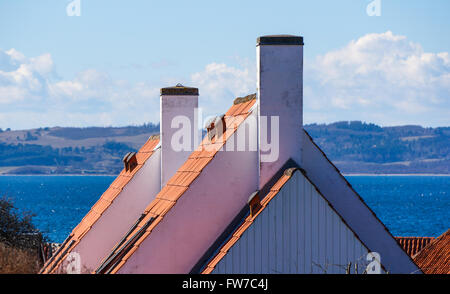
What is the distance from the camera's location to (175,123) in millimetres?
20438

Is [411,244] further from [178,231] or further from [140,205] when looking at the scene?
[178,231]

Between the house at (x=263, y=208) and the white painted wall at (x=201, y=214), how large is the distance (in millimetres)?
18

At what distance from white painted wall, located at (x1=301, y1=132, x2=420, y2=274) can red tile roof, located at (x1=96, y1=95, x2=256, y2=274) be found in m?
1.79

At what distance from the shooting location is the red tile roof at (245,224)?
1430 cm

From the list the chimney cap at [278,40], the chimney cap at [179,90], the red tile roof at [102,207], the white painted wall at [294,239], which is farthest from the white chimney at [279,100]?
the red tile roof at [102,207]

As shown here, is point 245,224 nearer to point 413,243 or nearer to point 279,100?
point 279,100

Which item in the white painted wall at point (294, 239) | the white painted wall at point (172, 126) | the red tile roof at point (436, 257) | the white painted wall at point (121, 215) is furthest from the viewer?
the red tile roof at point (436, 257)

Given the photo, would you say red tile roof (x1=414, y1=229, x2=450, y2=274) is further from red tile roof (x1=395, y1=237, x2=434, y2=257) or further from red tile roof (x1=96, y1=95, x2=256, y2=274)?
red tile roof (x1=96, y1=95, x2=256, y2=274)

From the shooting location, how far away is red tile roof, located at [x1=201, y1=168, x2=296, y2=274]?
14305 mm

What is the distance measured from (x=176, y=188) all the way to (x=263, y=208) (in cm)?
243

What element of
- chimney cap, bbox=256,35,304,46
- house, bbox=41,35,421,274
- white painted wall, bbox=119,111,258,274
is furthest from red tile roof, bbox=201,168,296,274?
chimney cap, bbox=256,35,304,46

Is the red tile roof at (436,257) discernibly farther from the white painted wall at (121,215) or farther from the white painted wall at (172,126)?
the white painted wall at (121,215)
